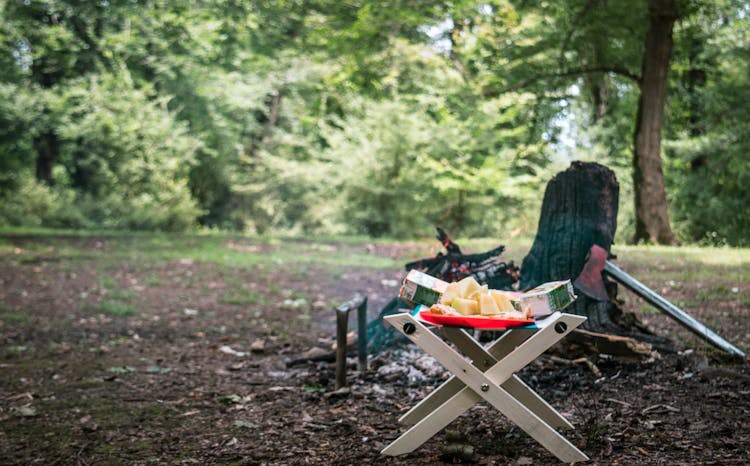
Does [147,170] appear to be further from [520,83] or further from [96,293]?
[520,83]

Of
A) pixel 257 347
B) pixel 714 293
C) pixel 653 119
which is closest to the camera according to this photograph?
pixel 714 293

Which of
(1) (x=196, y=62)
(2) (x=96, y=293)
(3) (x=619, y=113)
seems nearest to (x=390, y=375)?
(2) (x=96, y=293)

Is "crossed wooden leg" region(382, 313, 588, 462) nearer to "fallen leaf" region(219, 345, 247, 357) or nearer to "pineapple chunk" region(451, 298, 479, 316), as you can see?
"pineapple chunk" region(451, 298, 479, 316)

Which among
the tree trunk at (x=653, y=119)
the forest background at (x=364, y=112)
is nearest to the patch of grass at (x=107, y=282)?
the forest background at (x=364, y=112)

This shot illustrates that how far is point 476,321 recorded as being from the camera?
295 cm

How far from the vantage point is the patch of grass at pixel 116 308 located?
7.52 m

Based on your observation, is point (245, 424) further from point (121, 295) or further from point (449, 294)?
point (121, 295)

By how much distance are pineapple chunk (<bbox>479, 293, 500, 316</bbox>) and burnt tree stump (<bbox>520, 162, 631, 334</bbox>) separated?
170cm

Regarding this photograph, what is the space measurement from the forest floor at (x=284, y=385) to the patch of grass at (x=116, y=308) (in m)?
0.02

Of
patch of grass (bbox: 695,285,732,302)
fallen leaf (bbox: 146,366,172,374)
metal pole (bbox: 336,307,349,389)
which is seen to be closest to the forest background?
patch of grass (bbox: 695,285,732,302)

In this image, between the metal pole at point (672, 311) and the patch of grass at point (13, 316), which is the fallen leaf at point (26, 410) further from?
the metal pole at point (672, 311)

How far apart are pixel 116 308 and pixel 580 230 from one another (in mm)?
5141

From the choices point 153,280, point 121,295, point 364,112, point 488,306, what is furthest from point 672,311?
point 364,112

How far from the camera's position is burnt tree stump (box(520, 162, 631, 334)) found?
185 inches
